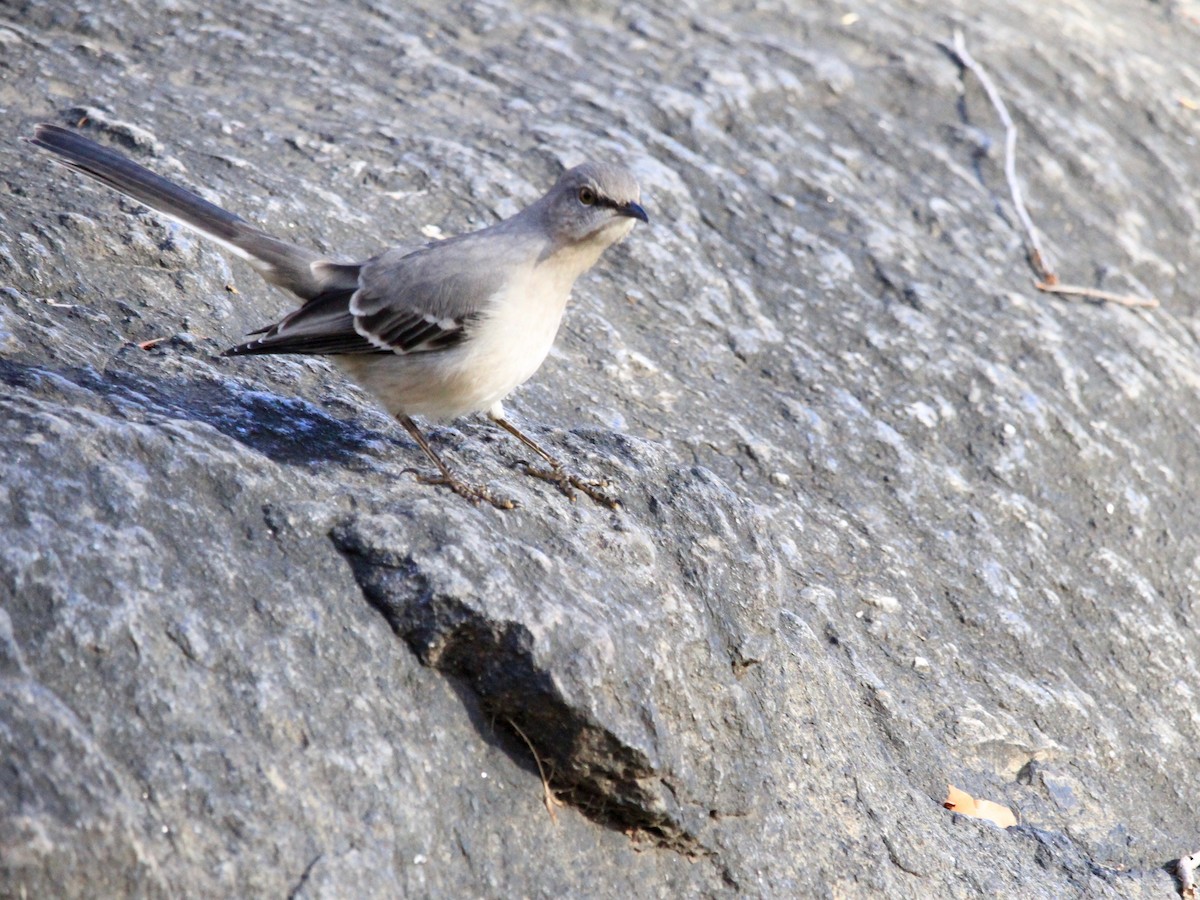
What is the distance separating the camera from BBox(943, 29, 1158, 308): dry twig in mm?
6949

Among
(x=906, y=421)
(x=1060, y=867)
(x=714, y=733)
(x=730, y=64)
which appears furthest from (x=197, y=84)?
(x=1060, y=867)

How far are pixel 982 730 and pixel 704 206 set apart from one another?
3402mm

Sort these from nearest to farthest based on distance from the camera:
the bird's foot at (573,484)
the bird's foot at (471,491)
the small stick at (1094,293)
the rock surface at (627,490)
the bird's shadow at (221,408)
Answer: the rock surface at (627,490), the bird's shadow at (221,408), the bird's foot at (471,491), the bird's foot at (573,484), the small stick at (1094,293)

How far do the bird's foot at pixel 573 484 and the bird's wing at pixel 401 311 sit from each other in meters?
0.56

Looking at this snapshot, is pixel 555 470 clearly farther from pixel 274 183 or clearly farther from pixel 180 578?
pixel 274 183

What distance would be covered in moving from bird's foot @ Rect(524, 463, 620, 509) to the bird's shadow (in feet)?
1.95

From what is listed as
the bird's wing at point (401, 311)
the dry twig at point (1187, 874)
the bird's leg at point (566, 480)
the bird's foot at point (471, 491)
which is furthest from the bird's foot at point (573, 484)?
the dry twig at point (1187, 874)

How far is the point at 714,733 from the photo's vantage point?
350 cm

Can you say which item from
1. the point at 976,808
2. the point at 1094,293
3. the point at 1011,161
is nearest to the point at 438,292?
the point at 976,808

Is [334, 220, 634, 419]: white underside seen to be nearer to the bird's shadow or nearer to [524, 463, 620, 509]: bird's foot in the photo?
the bird's shadow

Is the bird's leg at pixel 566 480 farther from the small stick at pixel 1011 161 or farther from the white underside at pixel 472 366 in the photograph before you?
the small stick at pixel 1011 161

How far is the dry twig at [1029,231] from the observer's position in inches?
274

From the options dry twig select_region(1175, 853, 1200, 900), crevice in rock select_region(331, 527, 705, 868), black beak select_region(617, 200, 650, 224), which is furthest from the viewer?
black beak select_region(617, 200, 650, 224)

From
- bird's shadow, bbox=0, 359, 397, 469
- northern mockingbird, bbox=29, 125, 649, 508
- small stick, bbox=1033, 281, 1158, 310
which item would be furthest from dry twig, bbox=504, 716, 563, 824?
small stick, bbox=1033, 281, 1158, 310
